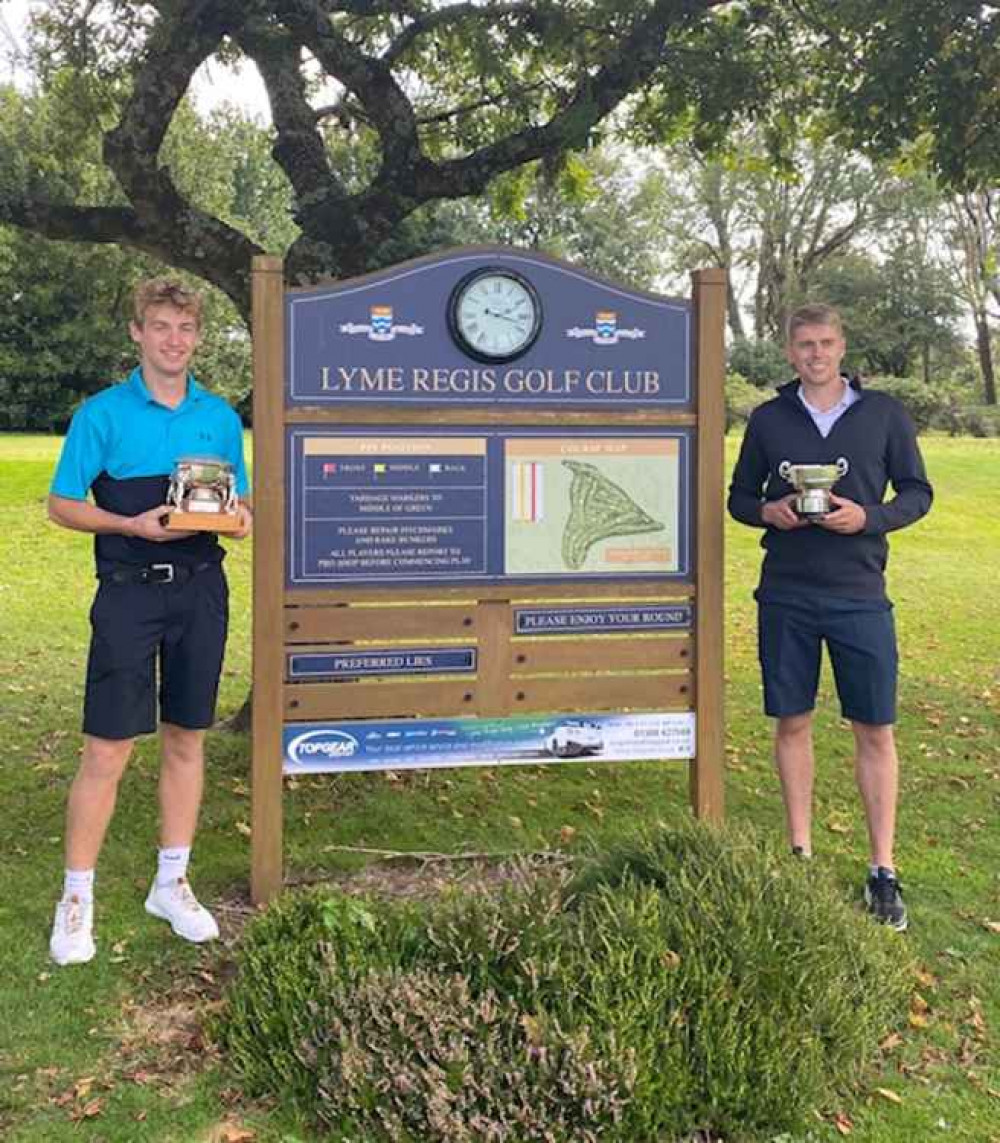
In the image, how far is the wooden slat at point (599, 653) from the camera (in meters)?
4.86

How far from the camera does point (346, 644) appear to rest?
4914 millimetres

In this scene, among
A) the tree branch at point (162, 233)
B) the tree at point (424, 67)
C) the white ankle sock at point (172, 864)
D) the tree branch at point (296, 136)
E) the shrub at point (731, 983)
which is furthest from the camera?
the tree branch at point (296, 136)

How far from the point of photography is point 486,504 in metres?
4.74

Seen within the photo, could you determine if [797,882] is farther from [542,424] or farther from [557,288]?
[557,288]

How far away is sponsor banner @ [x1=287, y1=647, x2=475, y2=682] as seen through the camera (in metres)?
4.65

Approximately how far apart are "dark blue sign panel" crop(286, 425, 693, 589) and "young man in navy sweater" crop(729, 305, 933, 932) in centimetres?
42

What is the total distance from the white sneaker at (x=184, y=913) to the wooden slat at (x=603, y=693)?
1.39 m

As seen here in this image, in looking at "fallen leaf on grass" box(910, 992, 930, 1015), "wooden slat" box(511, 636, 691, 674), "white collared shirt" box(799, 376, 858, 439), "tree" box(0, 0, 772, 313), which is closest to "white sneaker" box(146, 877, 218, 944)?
"wooden slat" box(511, 636, 691, 674)

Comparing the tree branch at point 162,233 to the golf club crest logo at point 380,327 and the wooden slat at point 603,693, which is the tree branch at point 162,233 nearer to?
the golf club crest logo at point 380,327

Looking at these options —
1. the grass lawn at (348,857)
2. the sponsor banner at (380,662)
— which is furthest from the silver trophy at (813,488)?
the sponsor banner at (380,662)

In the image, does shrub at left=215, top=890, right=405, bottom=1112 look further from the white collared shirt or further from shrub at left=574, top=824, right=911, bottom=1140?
the white collared shirt

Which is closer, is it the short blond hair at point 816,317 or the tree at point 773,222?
the short blond hair at point 816,317

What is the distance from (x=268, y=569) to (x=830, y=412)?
218cm

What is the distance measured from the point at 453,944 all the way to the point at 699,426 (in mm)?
2356
